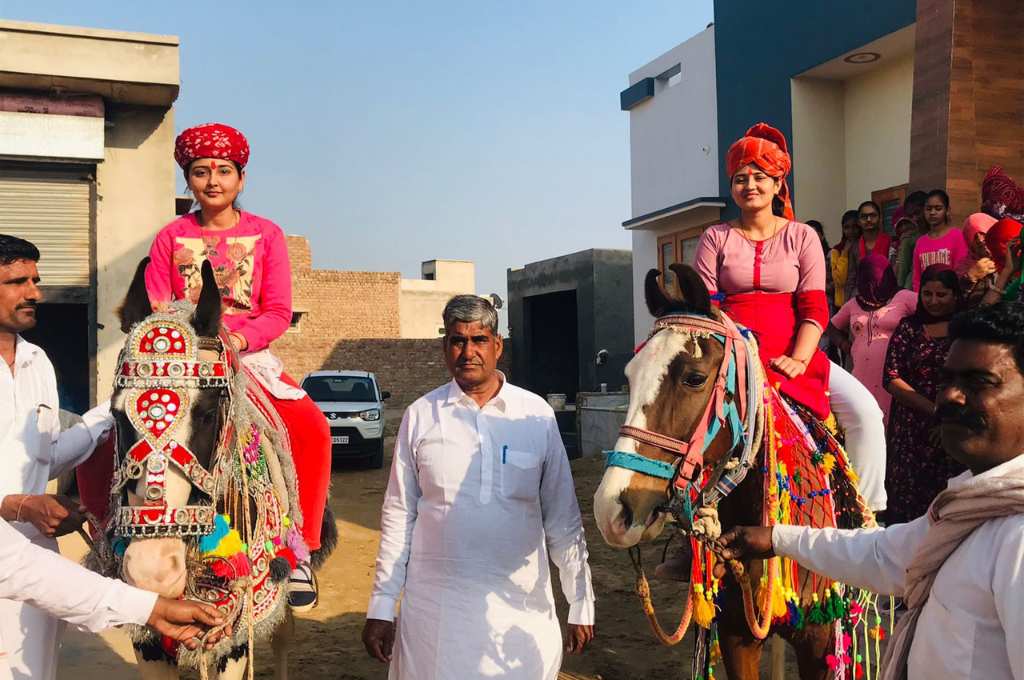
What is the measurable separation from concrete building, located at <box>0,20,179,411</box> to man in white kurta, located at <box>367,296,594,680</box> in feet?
32.4

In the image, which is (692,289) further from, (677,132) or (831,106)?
(677,132)

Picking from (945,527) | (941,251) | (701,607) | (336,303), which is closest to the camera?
(945,527)

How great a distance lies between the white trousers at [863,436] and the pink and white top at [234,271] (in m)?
2.65

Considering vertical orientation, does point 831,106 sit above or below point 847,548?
above

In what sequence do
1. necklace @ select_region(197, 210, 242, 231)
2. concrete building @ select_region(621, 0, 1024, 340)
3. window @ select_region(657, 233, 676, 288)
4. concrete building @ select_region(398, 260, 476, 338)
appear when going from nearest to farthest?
necklace @ select_region(197, 210, 242, 231)
concrete building @ select_region(621, 0, 1024, 340)
window @ select_region(657, 233, 676, 288)
concrete building @ select_region(398, 260, 476, 338)

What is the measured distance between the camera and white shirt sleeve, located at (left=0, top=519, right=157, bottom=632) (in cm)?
244

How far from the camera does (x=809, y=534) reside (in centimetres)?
233

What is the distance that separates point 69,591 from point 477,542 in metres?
1.39

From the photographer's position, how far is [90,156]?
457 inches

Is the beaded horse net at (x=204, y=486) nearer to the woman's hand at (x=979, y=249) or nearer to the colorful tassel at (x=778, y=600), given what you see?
the colorful tassel at (x=778, y=600)

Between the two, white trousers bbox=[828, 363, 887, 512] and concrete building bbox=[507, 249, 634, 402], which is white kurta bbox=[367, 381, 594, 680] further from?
concrete building bbox=[507, 249, 634, 402]

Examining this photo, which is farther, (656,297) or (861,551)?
(656,297)

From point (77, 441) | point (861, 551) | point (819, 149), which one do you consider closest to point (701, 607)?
point (861, 551)

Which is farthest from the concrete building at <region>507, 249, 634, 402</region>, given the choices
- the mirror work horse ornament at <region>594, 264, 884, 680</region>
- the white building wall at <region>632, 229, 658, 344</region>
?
the mirror work horse ornament at <region>594, 264, 884, 680</region>
